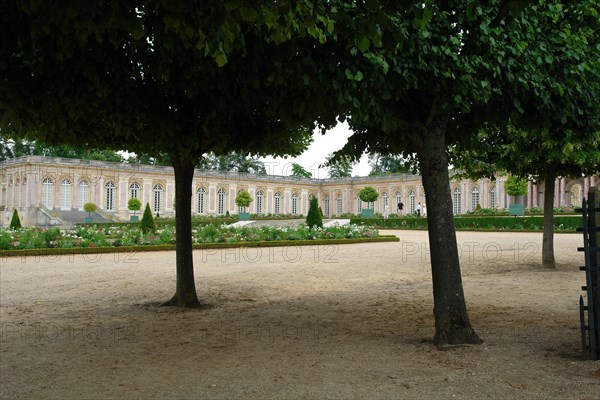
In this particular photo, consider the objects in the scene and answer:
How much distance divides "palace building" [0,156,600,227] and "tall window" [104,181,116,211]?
79 mm

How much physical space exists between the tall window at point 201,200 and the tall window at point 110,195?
7.71 meters

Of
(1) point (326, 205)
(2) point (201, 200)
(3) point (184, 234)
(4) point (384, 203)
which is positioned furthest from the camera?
(1) point (326, 205)

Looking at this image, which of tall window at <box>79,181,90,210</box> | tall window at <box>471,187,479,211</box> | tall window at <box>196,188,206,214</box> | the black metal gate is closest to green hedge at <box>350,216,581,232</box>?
tall window at <box>471,187,479,211</box>

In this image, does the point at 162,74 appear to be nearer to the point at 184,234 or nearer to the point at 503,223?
the point at 184,234

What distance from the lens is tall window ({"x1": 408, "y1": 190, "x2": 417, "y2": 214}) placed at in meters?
50.6

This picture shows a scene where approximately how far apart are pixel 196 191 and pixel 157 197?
3.59 metres

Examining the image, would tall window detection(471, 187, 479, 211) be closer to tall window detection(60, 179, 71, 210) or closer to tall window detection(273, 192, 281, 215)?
tall window detection(273, 192, 281, 215)

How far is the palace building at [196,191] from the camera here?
38719 mm

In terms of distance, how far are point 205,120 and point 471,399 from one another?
12.6ft

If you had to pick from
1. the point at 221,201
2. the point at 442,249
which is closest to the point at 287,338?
the point at 442,249

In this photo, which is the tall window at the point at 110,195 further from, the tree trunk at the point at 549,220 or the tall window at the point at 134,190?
the tree trunk at the point at 549,220

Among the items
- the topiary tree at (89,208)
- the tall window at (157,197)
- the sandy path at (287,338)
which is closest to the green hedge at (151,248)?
the sandy path at (287,338)

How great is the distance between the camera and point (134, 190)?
144 ft

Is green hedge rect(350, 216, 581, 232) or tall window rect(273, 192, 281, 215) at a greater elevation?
tall window rect(273, 192, 281, 215)
